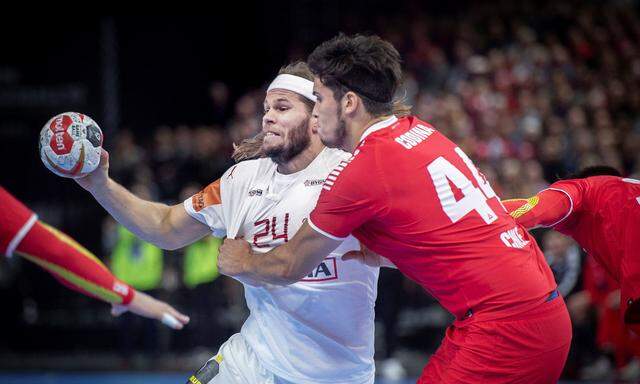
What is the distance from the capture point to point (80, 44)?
13688 mm

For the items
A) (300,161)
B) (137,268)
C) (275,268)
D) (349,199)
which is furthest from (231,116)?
(349,199)

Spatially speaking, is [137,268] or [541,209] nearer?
[541,209]

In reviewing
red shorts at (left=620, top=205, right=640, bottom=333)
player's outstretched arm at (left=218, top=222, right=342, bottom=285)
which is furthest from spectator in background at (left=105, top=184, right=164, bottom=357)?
red shorts at (left=620, top=205, right=640, bottom=333)

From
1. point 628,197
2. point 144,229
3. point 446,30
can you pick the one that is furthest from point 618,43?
point 144,229

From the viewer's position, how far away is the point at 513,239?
396cm

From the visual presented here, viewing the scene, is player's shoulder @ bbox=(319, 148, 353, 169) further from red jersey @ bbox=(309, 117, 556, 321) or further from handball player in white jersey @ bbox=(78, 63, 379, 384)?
red jersey @ bbox=(309, 117, 556, 321)

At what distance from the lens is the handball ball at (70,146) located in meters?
4.70

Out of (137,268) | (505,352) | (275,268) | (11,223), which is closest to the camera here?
(505,352)

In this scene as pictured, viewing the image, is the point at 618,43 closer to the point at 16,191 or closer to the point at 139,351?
the point at 139,351

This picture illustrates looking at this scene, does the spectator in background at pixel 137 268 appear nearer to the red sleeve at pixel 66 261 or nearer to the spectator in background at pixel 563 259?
the spectator in background at pixel 563 259

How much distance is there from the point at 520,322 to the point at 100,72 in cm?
1114

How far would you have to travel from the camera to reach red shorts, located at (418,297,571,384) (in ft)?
12.4

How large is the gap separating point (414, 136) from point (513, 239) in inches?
26.4

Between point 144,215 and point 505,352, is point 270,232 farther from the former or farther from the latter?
point 505,352
